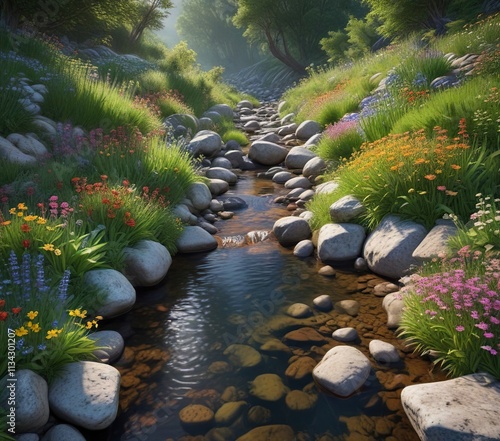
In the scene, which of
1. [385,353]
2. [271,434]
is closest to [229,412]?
[271,434]

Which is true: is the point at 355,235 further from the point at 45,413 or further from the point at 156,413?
the point at 45,413

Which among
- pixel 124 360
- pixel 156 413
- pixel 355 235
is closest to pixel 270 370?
pixel 156 413

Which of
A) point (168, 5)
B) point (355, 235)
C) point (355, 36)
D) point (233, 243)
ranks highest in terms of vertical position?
point (168, 5)

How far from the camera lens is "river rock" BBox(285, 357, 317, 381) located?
3.76 meters

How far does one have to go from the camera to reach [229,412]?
133 inches

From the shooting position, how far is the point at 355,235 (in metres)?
5.98

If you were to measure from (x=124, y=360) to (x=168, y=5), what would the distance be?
100 feet

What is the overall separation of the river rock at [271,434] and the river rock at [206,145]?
8.62 metres

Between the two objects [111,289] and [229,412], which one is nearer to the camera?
[229,412]

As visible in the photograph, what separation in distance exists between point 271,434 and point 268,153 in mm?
8972

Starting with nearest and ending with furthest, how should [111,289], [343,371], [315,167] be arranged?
[343,371] → [111,289] → [315,167]

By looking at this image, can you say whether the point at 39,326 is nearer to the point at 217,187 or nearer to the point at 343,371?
the point at 343,371

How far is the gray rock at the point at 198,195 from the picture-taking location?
26.1 ft

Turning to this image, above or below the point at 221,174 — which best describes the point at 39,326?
below
